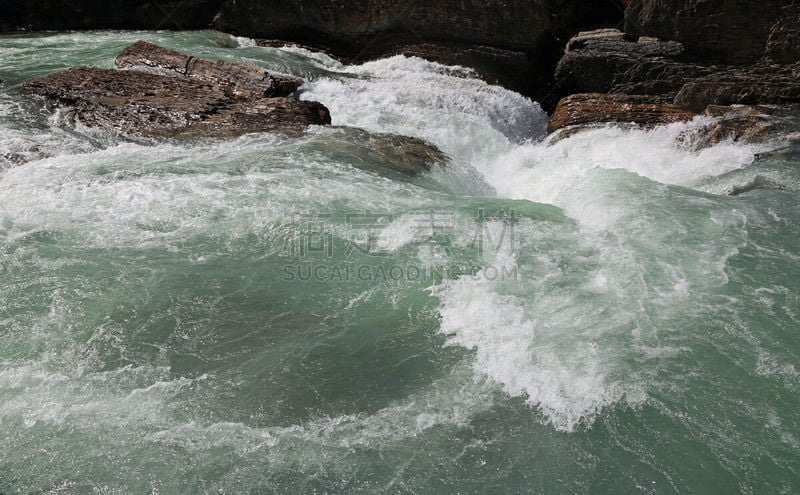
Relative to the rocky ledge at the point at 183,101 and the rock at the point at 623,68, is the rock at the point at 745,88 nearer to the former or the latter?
the rock at the point at 623,68

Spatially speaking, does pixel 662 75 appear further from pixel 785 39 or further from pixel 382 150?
pixel 382 150

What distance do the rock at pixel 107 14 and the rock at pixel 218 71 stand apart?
440 cm

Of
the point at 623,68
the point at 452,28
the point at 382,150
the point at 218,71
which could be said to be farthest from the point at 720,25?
the point at 218,71

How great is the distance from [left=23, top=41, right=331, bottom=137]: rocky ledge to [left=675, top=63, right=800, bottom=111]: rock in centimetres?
517

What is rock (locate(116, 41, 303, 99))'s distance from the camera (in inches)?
313

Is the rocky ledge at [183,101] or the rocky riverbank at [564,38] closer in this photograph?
the rocky ledge at [183,101]

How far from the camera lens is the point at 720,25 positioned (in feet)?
29.9

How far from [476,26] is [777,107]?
207 inches

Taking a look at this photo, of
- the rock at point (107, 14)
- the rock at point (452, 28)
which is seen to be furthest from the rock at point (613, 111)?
the rock at point (107, 14)

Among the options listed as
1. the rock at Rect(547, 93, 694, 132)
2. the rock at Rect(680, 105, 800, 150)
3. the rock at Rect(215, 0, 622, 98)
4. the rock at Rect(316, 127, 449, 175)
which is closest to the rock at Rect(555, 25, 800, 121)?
the rock at Rect(547, 93, 694, 132)

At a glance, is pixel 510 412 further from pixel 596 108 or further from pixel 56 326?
pixel 596 108

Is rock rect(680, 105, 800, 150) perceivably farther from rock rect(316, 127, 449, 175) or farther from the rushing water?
rock rect(316, 127, 449, 175)

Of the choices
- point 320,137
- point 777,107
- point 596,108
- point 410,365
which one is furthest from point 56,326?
point 777,107

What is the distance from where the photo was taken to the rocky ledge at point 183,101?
675 cm
